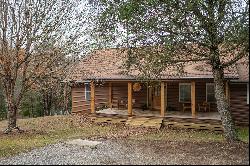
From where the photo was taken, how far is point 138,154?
12906mm

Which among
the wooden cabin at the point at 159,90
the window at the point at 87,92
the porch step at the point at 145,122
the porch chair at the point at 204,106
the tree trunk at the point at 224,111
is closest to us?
the tree trunk at the point at 224,111

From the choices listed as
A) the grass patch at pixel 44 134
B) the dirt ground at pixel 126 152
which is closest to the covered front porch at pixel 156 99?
the grass patch at pixel 44 134

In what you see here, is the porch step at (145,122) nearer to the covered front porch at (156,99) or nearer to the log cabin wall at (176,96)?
the covered front porch at (156,99)

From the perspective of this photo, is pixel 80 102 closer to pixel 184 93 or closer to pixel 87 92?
pixel 87 92

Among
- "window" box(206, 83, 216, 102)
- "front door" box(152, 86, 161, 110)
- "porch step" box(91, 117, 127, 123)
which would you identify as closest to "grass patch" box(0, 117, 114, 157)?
"porch step" box(91, 117, 127, 123)

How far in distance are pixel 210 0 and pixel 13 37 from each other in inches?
416

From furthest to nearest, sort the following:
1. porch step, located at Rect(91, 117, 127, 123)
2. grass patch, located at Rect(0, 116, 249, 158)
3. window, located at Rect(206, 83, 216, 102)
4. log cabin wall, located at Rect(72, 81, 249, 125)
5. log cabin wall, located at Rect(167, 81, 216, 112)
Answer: log cabin wall, located at Rect(167, 81, 216, 112) < window, located at Rect(206, 83, 216, 102) < porch step, located at Rect(91, 117, 127, 123) < log cabin wall, located at Rect(72, 81, 249, 125) < grass patch, located at Rect(0, 116, 249, 158)

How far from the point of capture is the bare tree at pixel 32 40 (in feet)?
63.8

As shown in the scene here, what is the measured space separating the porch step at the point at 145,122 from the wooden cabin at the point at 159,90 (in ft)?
1.86

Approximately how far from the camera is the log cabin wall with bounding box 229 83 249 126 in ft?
75.3

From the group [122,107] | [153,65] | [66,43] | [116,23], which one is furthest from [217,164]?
[122,107]

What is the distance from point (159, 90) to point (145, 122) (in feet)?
14.9

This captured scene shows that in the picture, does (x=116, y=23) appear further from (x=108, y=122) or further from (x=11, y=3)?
(x=108, y=122)

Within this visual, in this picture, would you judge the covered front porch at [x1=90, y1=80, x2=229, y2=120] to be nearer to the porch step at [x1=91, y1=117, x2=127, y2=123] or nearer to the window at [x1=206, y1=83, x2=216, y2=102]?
the window at [x1=206, y1=83, x2=216, y2=102]
